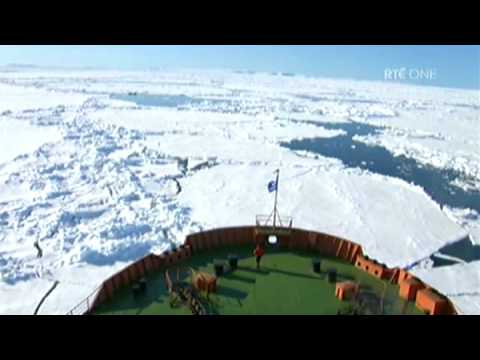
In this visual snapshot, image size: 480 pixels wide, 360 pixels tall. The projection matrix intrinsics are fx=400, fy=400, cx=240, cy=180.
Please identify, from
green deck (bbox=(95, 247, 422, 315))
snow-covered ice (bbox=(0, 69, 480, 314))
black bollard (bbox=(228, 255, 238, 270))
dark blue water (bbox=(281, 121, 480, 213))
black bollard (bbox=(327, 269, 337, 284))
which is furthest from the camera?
dark blue water (bbox=(281, 121, 480, 213))

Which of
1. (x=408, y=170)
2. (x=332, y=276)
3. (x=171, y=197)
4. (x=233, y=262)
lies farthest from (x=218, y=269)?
(x=408, y=170)

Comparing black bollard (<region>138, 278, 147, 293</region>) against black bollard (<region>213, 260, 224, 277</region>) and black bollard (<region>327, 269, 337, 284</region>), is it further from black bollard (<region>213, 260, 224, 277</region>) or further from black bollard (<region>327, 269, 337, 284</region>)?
black bollard (<region>327, 269, 337, 284</region>)

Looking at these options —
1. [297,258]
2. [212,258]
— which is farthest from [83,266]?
[297,258]

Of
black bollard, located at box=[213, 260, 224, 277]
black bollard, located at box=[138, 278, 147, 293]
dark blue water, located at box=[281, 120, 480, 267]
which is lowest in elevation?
black bollard, located at box=[138, 278, 147, 293]

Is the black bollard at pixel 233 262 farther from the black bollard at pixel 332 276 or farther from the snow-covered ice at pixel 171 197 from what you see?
the snow-covered ice at pixel 171 197

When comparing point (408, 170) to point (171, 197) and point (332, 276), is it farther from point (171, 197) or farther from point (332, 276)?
point (332, 276)

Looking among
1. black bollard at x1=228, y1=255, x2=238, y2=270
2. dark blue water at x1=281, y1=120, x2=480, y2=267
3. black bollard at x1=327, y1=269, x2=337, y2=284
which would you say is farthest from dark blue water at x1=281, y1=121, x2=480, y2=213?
black bollard at x1=228, y1=255, x2=238, y2=270
